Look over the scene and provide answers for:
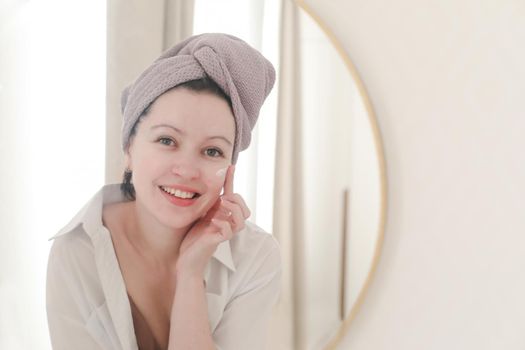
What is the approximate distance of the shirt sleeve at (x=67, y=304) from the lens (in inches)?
38.4

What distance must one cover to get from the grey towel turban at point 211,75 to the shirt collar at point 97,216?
76 millimetres

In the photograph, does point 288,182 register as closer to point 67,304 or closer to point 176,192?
point 176,192

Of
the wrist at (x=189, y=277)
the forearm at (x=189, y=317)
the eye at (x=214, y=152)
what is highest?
the eye at (x=214, y=152)

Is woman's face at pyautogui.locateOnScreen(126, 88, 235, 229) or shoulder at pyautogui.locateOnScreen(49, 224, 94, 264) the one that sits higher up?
woman's face at pyautogui.locateOnScreen(126, 88, 235, 229)

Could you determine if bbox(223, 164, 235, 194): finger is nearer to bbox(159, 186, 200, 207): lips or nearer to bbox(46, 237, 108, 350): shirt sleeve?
bbox(159, 186, 200, 207): lips

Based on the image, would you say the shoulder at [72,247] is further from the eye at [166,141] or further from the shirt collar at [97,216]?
the eye at [166,141]

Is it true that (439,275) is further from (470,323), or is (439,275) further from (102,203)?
(102,203)

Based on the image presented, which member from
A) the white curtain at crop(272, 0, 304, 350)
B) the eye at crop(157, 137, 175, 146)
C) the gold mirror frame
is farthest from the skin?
the gold mirror frame

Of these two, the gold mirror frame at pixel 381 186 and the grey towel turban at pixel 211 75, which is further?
the gold mirror frame at pixel 381 186

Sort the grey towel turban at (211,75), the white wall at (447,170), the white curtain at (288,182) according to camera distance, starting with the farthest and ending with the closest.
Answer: the white wall at (447,170)
the white curtain at (288,182)
the grey towel turban at (211,75)

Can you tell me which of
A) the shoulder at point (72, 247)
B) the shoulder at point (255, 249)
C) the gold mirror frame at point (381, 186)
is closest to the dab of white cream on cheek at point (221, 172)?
the shoulder at point (255, 249)

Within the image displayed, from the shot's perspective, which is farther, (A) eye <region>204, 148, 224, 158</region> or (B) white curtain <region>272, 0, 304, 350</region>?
(B) white curtain <region>272, 0, 304, 350</region>

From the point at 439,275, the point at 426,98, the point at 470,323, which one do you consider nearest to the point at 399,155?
the point at 426,98

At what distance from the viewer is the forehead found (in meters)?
0.96
